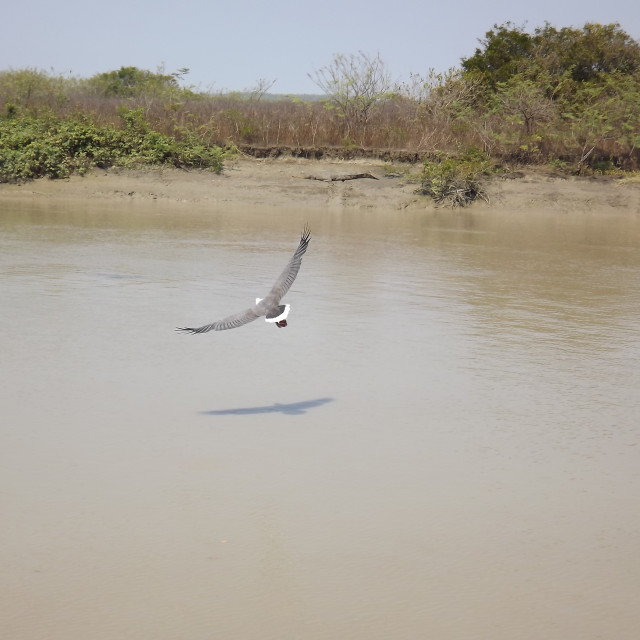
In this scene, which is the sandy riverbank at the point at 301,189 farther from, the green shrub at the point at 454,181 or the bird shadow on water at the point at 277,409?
the bird shadow on water at the point at 277,409

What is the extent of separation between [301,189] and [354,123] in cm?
362

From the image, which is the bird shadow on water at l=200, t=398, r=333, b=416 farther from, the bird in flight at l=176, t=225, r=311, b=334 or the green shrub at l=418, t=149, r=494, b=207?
the green shrub at l=418, t=149, r=494, b=207

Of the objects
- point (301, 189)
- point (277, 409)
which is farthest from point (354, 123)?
point (277, 409)

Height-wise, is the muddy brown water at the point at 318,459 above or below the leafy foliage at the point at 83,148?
below

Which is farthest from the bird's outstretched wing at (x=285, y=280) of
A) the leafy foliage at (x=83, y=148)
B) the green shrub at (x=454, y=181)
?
the leafy foliage at (x=83, y=148)

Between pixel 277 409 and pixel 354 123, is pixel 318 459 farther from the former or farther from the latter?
pixel 354 123

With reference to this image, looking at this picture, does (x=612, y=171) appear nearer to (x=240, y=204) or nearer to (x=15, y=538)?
(x=240, y=204)

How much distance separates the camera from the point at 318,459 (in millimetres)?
5551

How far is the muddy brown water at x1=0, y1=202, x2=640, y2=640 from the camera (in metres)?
3.96

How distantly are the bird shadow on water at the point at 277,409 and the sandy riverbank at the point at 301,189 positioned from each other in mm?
13927

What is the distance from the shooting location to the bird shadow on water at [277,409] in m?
6.33

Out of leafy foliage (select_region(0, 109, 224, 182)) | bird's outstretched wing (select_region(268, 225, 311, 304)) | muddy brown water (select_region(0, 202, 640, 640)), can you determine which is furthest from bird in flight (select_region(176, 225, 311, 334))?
leafy foliage (select_region(0, 109, 224, 182))

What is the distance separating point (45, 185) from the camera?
20.3 metres

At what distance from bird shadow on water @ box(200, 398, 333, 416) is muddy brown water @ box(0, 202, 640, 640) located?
0.08 feet
